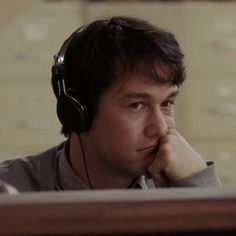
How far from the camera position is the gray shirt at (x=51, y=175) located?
121 cm

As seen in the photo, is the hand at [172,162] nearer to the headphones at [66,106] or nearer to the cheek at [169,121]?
the cheek at [169,121]

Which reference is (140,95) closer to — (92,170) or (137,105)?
(137,105)

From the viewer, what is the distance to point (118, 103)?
1283mm

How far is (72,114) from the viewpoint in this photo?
1.24 metres

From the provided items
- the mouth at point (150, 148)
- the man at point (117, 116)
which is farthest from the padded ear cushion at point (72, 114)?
the mouth at point (150, 148)

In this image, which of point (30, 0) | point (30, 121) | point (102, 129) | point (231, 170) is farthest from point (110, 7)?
point (102, 129)

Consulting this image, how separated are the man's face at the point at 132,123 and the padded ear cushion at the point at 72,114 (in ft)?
0.15

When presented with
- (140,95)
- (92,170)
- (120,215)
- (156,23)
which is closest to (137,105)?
(140,95)

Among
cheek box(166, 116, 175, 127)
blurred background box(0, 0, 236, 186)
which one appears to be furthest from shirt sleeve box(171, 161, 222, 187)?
blurred background box(0, 0, 236, 186)

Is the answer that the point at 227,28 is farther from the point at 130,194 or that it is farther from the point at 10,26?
the point at 130,194

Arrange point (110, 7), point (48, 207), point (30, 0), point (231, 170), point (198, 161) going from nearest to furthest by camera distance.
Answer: point (48, 207), point (198, 161), point (30, 0), point (110, 7), point (231, 170)

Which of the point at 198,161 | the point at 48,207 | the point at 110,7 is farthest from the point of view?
the point at 110,7

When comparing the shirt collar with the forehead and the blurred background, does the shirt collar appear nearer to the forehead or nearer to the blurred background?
the forehead

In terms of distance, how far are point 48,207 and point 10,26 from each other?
299 cm
